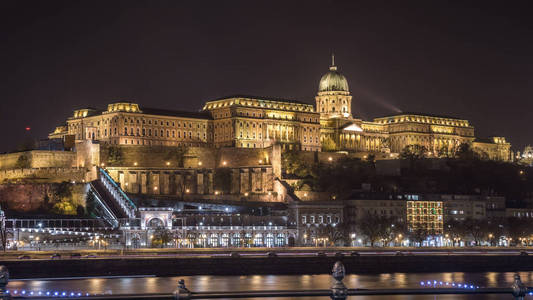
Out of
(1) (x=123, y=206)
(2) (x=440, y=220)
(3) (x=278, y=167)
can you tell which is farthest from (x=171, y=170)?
(2) (x=440, y=220)

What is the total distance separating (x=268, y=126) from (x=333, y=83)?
33890mm

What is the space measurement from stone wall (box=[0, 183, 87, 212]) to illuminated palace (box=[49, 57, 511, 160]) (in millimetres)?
27596

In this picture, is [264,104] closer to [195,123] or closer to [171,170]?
[195,123]

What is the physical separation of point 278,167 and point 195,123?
32231 millimetres

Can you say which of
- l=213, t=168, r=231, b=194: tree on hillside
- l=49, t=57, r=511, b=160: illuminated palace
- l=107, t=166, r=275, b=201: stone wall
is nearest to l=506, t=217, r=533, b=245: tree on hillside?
l=107, t=166, r=275, b=201: stone wall

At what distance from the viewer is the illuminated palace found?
150000mm

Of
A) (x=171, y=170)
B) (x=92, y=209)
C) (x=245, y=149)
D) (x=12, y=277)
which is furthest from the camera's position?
(x=245, y=149)

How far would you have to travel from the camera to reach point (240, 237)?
10562cm

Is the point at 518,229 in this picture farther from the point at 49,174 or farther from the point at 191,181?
the point at 49,174

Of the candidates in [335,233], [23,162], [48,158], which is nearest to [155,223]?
[335,233]

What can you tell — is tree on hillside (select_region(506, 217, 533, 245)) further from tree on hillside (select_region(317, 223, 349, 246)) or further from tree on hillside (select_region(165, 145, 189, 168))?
tree on hillside (select_region(165, 145, 189, 168))

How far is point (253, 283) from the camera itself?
6956 cm

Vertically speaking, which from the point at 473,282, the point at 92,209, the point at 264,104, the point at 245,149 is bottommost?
the point at 473,282

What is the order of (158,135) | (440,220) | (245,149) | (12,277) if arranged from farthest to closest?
(158,135), (245,149), (440,220), (12,277)
